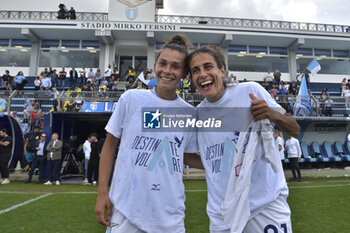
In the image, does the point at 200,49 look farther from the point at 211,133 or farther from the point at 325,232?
the point at 325,232

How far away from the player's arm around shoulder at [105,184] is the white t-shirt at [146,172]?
5 centimetres

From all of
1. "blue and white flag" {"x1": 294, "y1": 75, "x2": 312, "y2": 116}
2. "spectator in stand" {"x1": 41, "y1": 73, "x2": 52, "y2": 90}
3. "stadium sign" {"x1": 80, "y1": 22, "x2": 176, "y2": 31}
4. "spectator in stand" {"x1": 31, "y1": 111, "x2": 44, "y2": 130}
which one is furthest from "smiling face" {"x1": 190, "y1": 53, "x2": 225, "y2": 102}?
"stadium sign" {"x1": 80, "y1": 22, "x2": 176, "y2": 31}

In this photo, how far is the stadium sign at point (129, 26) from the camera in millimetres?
20766

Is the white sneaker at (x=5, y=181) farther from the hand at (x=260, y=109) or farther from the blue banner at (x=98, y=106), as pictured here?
the hand at (x=260, y=109)

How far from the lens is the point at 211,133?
194 centimetres

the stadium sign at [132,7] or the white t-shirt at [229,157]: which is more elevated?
the stadium sign at [132,7]

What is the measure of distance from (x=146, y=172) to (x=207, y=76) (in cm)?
87

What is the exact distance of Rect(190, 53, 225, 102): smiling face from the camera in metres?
1.92

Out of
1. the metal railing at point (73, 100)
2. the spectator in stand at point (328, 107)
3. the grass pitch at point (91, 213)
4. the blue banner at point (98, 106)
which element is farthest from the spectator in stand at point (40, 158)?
the spectator in stand at point (328, 107)

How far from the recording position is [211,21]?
75.7 feet

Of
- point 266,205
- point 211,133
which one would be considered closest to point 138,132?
point 211,133

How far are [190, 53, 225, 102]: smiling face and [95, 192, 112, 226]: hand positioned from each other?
107cm

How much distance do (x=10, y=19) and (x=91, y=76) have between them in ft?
32.9

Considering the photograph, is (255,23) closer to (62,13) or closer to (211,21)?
(211,21)
